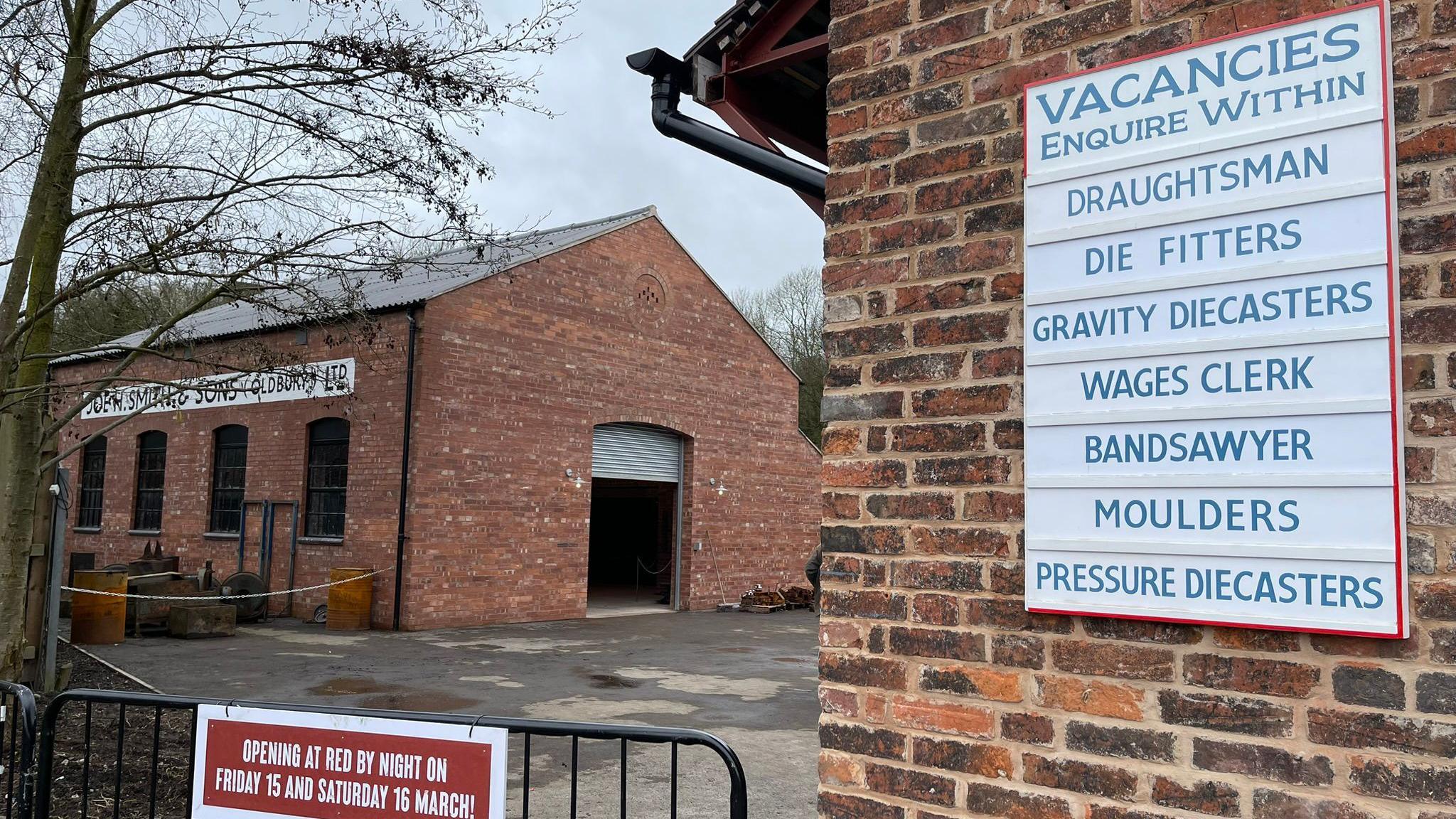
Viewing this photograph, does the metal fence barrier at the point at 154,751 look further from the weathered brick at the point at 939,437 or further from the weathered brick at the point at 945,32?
the weathered brick at the point at 945,32

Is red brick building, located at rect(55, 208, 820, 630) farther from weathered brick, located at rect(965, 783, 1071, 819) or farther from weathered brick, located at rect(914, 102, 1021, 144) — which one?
weathered brick, located at rect(965, 783, 1071, 819)

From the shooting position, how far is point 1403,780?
2.09 m

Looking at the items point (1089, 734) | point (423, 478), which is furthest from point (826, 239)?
point (423, 478)

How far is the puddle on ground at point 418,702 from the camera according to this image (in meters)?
10.2

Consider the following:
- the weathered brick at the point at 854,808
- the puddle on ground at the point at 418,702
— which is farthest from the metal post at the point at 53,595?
the weathered brick at the point at 854,808

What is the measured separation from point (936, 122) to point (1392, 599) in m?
1.61

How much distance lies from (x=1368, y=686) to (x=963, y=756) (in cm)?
93

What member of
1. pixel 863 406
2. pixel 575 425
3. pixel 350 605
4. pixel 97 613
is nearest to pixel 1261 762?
pixel 863 406

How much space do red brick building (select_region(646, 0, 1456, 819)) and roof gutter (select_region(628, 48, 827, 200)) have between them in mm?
1880

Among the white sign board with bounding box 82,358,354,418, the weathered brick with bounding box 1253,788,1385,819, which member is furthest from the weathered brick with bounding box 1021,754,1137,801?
the white sign board with bounding box 82,358,354,418

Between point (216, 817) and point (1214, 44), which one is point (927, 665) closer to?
point (1214, 44)

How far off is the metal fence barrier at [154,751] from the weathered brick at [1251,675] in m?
1.33

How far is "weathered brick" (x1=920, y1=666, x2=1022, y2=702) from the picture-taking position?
2.61 m

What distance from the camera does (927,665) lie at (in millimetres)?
2738
